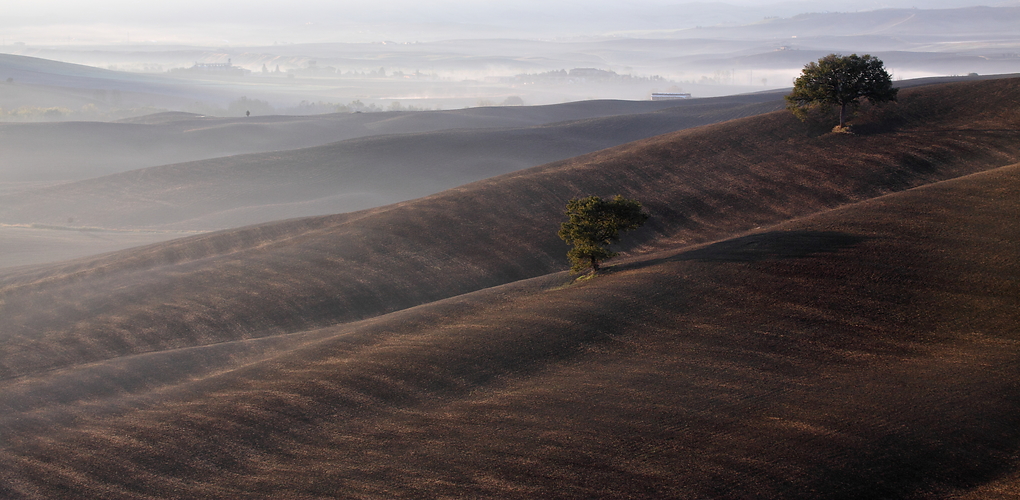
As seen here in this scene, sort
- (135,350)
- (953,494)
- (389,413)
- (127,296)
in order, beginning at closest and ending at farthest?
(953,494) → (389,413) → (135,350) → (127,296)

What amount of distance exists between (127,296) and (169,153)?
104 metres

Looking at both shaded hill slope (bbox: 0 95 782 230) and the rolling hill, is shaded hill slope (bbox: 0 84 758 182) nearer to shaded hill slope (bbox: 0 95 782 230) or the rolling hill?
shaded hill slope (bbox: 0 95 782 230)

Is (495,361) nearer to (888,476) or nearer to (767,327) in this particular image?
(767,327)

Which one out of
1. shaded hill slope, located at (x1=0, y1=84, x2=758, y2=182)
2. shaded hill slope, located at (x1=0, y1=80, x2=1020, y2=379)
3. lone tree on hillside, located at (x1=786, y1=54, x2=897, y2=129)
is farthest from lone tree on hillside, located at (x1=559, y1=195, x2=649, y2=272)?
shaded hill slope, located at (x1=0, y1=84, x2=758, y2=182)

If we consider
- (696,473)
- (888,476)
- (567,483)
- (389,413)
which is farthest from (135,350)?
(888,476)

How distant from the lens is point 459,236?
45.4m

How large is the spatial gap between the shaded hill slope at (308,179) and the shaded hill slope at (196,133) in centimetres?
2496

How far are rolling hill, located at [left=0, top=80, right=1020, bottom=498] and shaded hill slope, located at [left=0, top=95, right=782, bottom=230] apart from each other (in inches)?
1537

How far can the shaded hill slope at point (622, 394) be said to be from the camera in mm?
16000

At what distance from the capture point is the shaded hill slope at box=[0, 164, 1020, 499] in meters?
16.0

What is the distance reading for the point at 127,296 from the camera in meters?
38.1

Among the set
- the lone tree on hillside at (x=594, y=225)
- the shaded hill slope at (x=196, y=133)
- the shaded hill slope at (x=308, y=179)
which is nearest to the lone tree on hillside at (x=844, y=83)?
the lone tree on hillside at (x=594, y=225)

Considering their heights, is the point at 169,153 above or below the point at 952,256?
above

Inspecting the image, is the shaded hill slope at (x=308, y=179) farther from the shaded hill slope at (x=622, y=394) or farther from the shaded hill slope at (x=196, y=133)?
the shaded hill slope at (x=622, y=394)
